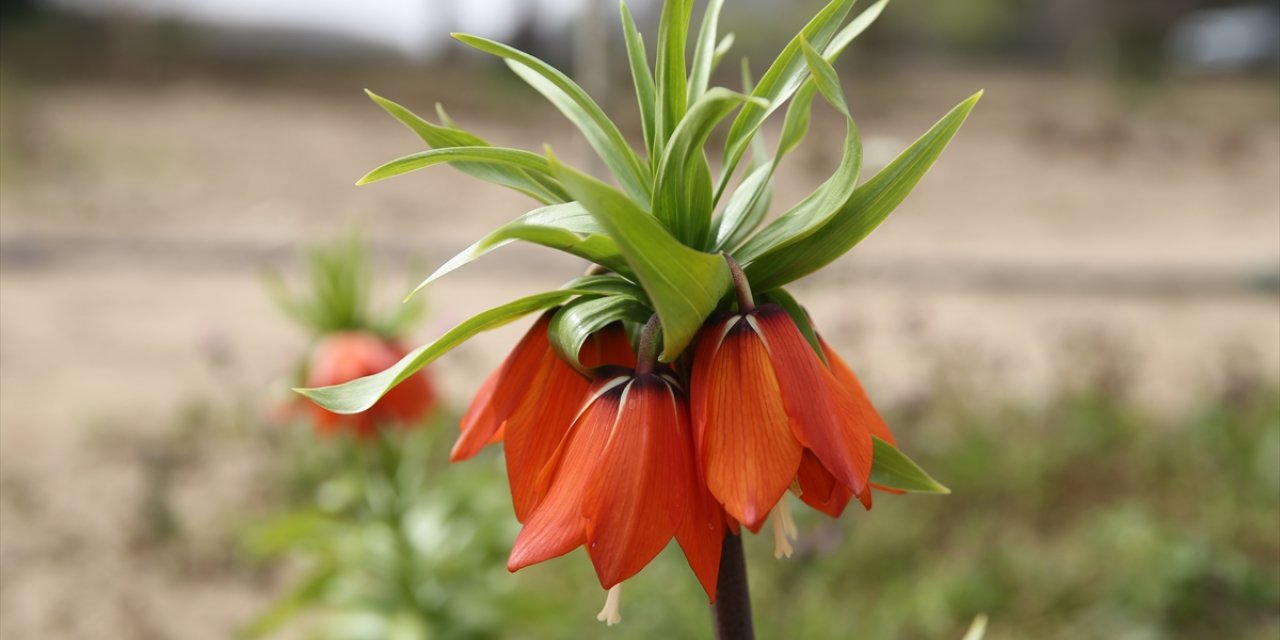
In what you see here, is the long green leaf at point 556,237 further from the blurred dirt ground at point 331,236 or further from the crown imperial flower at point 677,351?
the blurred dirt ground at point 331,236

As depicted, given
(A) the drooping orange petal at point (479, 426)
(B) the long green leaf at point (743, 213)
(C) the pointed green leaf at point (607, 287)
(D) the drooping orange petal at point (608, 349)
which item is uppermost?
(B) the long green leaf at point (743, 213)

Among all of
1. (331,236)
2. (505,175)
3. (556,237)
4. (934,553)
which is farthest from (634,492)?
(331,236)

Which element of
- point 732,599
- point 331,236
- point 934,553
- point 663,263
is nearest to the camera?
point 663,263

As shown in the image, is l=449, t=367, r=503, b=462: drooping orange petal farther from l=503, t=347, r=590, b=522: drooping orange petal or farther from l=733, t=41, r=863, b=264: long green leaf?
l=733, t=41, r=863, b=264: long green leaf

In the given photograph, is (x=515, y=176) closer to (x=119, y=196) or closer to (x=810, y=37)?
(x=810, y=37)

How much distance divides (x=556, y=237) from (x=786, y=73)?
0.67 ft

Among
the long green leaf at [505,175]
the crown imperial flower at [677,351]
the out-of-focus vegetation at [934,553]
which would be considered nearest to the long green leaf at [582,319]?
the crown imperial flower at [677,351]

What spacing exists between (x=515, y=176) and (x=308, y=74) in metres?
12.0

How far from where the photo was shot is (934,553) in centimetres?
264

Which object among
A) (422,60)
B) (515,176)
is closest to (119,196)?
(422,60)

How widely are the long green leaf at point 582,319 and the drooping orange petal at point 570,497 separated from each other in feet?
0.10

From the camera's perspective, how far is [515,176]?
707 mm

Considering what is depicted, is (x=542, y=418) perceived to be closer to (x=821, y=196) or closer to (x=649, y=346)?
(x=649, y=346)

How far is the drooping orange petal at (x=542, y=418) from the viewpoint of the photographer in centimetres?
66
